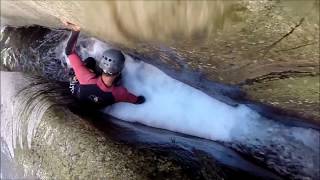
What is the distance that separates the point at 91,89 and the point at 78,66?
0.19 metres

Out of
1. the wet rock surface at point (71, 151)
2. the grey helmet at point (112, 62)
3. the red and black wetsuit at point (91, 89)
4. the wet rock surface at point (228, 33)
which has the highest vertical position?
the wet rock surface at point (228, 33)

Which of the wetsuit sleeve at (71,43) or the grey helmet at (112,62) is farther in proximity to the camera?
the wetsuit sleeve at (71,43)

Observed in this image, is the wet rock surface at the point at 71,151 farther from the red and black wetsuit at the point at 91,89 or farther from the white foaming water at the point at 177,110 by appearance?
the white foaming water at the point at 177,110

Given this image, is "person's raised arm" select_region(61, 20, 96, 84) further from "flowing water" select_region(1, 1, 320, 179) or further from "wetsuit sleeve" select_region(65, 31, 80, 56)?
"flowing water" select_region(1, 1, 320, 179)

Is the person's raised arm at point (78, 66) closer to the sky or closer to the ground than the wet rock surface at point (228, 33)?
closer to the ground

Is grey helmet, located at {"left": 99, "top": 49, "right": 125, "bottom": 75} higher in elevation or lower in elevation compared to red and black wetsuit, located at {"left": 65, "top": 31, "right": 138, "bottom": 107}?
higher

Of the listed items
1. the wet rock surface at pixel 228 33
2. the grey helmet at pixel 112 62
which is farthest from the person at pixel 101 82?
the wet rock surface at pixel 228 33

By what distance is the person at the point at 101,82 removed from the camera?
2.78 m

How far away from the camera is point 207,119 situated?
9.66ft

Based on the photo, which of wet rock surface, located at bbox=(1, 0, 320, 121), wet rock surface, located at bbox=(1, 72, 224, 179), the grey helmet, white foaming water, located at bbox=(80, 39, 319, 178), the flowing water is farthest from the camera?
the grey helmet

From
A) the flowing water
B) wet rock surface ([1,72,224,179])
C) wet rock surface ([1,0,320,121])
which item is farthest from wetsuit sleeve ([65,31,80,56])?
wet rock surface ([1,0,320,121])

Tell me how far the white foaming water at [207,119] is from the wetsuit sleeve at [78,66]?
0.21m

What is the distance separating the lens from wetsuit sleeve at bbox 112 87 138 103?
298cm

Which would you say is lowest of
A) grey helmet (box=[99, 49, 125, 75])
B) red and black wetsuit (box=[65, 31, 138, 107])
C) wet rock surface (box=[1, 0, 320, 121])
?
red and black wetsuit (box=[65, 31, 138, 107])
